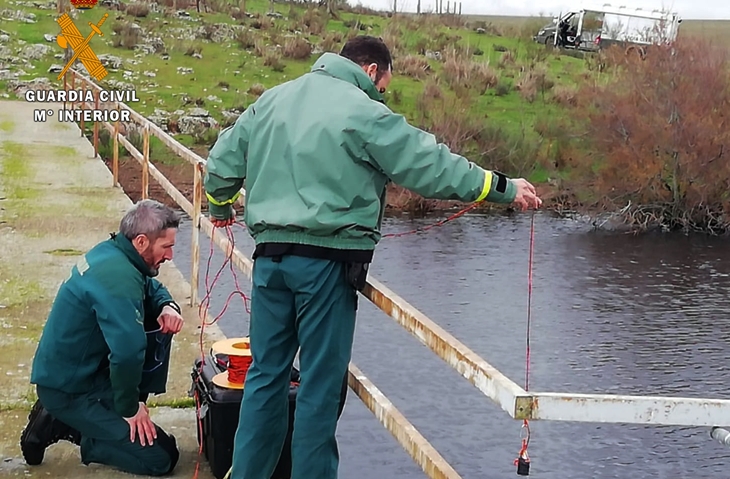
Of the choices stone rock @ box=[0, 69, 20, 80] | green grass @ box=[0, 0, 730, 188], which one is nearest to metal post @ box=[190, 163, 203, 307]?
green grass @ box=[0, 0, 730, 188]

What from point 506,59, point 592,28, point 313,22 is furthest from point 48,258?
point 592,28

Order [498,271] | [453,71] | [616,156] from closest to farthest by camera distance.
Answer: [498,271]
[616,156]
[453,71]

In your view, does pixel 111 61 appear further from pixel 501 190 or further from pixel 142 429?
pixel 501 190

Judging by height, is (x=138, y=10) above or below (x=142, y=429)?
above

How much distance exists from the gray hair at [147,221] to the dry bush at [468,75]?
25325 millimetres

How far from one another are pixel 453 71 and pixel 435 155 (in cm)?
2786

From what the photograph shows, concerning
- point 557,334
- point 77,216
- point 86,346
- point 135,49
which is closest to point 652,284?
point 557,334

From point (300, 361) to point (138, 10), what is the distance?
3020 cm

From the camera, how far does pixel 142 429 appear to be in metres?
3.59

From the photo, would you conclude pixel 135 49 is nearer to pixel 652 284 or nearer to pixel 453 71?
pixel 453 71

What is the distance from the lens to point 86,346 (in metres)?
3.53

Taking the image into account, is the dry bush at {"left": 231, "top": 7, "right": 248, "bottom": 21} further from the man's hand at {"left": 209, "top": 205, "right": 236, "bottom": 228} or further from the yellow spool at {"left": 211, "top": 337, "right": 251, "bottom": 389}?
the man's hand at {"left": 209, "top": 205, "right": 236, "bottom": 228}

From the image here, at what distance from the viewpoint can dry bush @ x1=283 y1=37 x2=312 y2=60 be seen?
30.3 meters

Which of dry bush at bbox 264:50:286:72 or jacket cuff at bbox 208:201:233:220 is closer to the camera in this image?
jacket cuff at bbox 208:201:233:220
